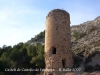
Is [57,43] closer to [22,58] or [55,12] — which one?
[55,12]

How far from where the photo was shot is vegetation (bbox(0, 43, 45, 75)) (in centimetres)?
1962

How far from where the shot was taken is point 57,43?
58.3 feet

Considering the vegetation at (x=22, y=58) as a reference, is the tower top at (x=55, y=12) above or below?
above

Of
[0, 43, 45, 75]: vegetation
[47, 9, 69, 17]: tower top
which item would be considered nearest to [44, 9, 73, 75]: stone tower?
[47, 9, 69, 17]: tower top

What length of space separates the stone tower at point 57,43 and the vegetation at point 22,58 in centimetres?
194

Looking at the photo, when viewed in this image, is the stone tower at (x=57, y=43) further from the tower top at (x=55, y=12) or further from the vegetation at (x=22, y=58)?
the vegetation at (x=22, y=58)

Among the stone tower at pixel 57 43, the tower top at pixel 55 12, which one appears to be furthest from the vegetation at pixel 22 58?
the tower top at pixel 55 12

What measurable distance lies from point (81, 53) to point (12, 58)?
950 centimetres

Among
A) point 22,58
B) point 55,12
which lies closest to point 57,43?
point 55,12

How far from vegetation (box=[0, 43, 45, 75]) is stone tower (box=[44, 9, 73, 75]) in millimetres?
1941

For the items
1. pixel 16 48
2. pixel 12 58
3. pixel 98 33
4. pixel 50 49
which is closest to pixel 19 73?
pixel 12 58

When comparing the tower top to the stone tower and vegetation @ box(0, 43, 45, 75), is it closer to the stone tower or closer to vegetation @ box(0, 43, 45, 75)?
the stone tower

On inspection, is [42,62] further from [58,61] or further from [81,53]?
[81,53]

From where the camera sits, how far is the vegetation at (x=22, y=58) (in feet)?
64.4
